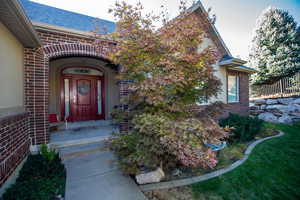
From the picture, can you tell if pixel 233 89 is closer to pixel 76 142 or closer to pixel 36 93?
pixel 76 142

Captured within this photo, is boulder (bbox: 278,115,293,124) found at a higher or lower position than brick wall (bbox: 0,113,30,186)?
lower

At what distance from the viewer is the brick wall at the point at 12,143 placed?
250 cm

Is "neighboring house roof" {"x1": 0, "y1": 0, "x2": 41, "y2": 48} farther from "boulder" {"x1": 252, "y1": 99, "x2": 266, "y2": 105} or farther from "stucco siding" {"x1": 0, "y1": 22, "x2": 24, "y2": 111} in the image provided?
"boulder" {"x1": 252, "y1": 99, "x2": 266, "y2": 105}

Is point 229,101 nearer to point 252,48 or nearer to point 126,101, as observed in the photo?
point 126,101

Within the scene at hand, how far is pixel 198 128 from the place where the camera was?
2521 millimetres

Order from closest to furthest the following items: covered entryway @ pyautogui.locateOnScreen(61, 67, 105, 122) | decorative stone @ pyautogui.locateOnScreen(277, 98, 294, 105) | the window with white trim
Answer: covered entryway @ pyautogui.locateOnScreen(61, 67, 105, 122)
the window with white trim
decorative stone @ pyautogui.locateOnScreen(277, 98, 294, 105)

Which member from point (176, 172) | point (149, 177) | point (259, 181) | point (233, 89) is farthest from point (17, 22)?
point (233, 89)

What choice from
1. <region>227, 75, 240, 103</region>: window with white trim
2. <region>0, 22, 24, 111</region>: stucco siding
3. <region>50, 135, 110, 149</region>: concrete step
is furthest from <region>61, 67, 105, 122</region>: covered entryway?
<region>227, 75, 240, 103</region>: window with white trim

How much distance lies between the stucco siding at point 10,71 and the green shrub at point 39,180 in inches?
50.6

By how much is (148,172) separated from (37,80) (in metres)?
3.73

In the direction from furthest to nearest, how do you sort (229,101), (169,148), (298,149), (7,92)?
(229,101) → (298,149) → (7,92) → (169,148)

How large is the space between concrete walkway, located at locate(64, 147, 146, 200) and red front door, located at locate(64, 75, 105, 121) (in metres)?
3.27

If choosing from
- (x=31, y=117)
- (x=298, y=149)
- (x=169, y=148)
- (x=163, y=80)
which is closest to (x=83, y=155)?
(x=31, y=117)

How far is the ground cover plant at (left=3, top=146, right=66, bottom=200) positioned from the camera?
228 cm
